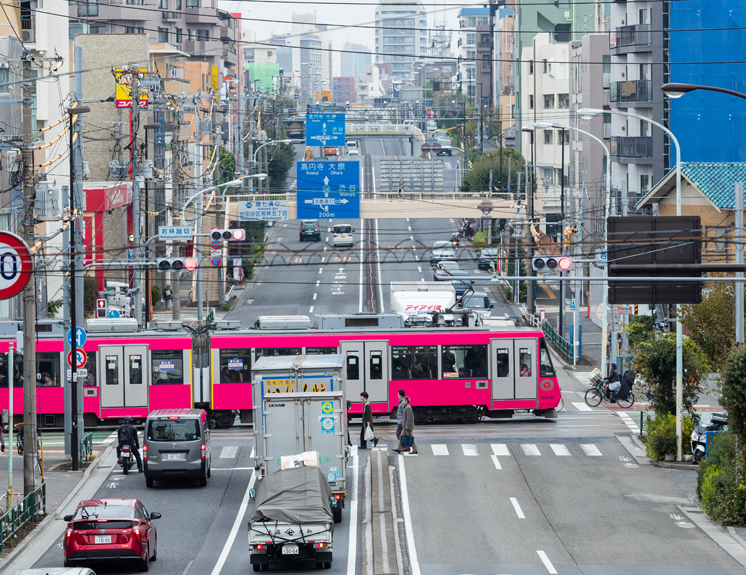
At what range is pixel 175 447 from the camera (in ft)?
86.9

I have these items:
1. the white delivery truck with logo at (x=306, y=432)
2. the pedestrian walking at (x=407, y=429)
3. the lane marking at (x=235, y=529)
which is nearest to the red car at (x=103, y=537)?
the lane marking at (x=235, y=529)

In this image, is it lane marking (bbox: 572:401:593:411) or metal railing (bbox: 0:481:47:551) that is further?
lane marking (bbox: 572:401:593:411)

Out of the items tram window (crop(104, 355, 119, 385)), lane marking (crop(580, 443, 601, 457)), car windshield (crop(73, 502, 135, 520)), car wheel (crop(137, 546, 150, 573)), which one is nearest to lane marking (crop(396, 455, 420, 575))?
car wheel (crop(137, 546, 150, 573))

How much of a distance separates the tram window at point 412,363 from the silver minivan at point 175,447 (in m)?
10.2

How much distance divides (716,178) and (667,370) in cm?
2129

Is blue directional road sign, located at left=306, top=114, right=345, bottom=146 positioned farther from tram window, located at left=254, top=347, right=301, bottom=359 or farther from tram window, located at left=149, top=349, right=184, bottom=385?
tram window, located at left=149, top=349, right=184, bottom=385

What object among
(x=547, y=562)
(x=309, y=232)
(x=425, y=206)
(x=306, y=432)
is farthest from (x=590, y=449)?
(x=309, y=232)

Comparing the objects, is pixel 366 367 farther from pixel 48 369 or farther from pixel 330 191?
pixel 330 191

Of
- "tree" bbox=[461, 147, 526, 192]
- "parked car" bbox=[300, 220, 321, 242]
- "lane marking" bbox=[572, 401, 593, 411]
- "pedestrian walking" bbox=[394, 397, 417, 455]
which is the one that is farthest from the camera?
"tree" bbox=[461, 147, 526, 192]

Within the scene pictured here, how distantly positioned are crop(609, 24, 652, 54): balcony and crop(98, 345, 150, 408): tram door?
130 feet

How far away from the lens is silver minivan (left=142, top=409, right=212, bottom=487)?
86.9 ft

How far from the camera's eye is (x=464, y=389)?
35.9 m

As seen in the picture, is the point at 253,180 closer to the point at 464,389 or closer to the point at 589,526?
the point at 464,389

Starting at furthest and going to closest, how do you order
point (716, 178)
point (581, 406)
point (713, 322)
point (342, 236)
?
1. point (342, 236)
2. point (716, 178)
3. point (581, 406)
4. point (713, 322)
